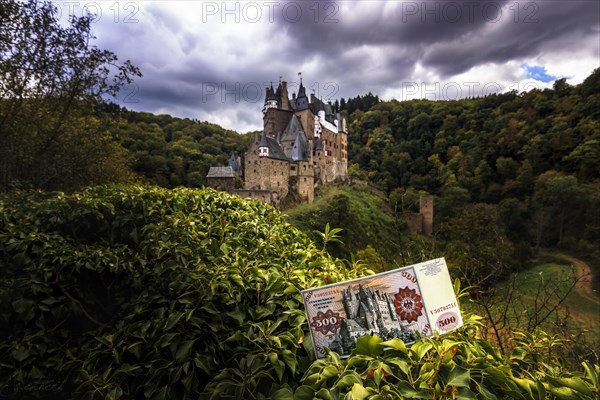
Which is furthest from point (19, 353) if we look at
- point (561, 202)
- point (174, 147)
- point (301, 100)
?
point (561, 202)

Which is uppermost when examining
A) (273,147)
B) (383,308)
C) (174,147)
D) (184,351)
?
(174,147)

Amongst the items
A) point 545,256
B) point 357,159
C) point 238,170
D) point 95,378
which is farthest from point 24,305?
point 357,159

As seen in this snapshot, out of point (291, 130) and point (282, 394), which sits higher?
point (291, 130)

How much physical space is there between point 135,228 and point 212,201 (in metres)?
0.73

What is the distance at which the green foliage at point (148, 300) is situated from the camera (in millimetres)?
1516

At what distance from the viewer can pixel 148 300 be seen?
1897 mm

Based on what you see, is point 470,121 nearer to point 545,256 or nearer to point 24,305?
point 545,256

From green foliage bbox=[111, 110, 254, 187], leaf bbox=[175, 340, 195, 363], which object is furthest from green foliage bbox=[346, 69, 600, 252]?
leaf bbox=[175, 340, 195, 363]

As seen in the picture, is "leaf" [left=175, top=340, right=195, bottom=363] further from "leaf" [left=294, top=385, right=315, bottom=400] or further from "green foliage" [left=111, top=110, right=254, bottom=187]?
"green foliage" [left=111, top=110, right=254, bottom=187]

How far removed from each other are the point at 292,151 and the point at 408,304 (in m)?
24.3

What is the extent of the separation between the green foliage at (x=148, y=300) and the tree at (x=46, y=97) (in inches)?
117

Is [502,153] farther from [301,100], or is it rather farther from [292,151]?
[292,151]

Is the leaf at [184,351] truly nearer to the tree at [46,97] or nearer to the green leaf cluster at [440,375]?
the green leaf cluster at [440,375]

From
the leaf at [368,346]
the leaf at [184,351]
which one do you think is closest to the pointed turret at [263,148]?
the leaf at [184,351]
